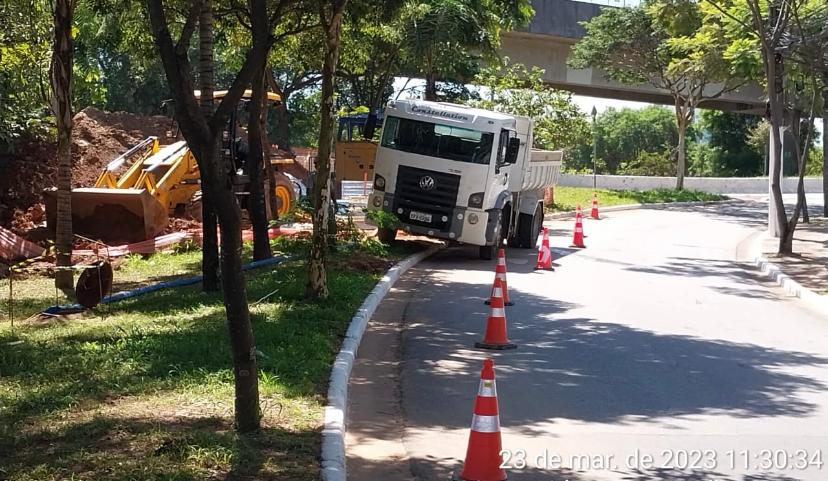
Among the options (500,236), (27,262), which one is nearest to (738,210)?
(500,236)

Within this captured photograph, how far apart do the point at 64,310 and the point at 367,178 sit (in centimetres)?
2275

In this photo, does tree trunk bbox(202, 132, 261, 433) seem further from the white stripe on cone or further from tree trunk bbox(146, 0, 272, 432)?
the white stripe on cone

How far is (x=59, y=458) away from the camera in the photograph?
19.9ft

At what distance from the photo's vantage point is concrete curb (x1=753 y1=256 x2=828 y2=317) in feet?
50.2

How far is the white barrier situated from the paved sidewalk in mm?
20694

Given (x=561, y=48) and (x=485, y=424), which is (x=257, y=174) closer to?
(x=485, y=424)

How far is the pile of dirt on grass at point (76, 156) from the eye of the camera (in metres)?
23.3

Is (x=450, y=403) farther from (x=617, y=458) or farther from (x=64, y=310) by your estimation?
(x=64, y=310)

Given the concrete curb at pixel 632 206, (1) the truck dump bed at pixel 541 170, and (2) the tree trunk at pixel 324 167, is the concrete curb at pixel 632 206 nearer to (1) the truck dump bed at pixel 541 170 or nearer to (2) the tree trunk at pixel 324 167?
(1) the truck dump bed at pixel 541 170

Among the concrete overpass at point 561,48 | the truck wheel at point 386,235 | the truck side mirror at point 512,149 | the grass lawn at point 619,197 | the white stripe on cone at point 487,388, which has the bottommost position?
the truck wheel at point 386,235

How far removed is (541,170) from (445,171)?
5457 mm

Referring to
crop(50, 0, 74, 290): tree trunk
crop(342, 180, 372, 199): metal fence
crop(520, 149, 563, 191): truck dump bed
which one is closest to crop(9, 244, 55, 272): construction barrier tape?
crop(50, 0, 74, 290): tree trunk

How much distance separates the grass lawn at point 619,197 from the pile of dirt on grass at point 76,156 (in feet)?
48.2

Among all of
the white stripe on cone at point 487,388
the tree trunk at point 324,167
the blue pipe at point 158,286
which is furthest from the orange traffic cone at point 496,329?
the white stripe on cone at point 487,388
